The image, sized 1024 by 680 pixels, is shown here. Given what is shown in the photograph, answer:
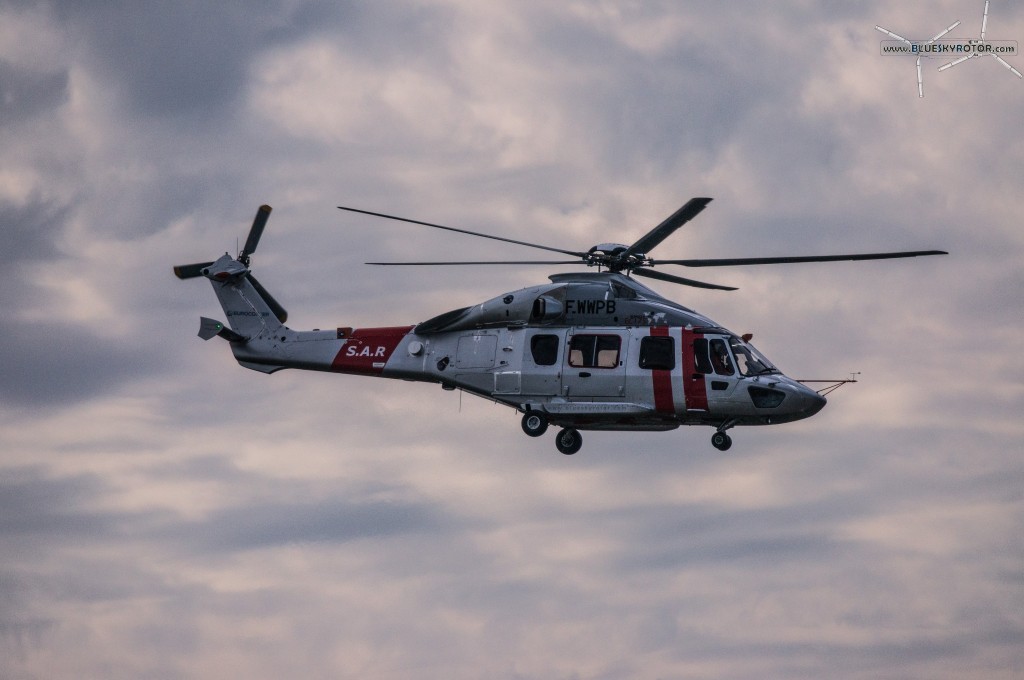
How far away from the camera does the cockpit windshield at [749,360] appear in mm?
49500

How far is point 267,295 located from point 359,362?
5.53 metres

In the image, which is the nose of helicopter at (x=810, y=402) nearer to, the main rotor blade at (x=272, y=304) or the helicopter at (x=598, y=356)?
the helicopter at (x=598, y=356)

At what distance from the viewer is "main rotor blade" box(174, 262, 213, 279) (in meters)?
57.3

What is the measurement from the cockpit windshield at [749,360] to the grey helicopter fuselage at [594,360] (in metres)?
0.03

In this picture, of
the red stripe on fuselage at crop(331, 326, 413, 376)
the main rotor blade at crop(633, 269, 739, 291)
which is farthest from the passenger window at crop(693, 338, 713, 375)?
the red stripe on fuselage at crop(331, 326, 413, 376)

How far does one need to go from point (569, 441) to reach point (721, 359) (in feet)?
20.0

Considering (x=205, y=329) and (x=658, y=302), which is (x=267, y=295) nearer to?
(x=205, y=329)

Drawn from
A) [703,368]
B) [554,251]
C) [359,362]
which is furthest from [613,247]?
[359,362]

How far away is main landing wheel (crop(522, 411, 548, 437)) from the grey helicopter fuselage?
0.05 m

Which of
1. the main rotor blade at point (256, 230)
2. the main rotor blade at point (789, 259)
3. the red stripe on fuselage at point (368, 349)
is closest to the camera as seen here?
the main rotor blade at point (789, 259)

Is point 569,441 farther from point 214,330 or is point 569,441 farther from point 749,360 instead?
point 214,330

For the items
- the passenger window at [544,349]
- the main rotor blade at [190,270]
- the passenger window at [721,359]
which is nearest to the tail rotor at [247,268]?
the main rotor blade at [190,270]

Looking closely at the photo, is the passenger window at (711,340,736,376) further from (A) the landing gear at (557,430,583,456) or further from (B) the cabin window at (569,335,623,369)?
(A) the landing gear at (557,430,583,456)

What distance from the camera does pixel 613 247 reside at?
51.3 meters
